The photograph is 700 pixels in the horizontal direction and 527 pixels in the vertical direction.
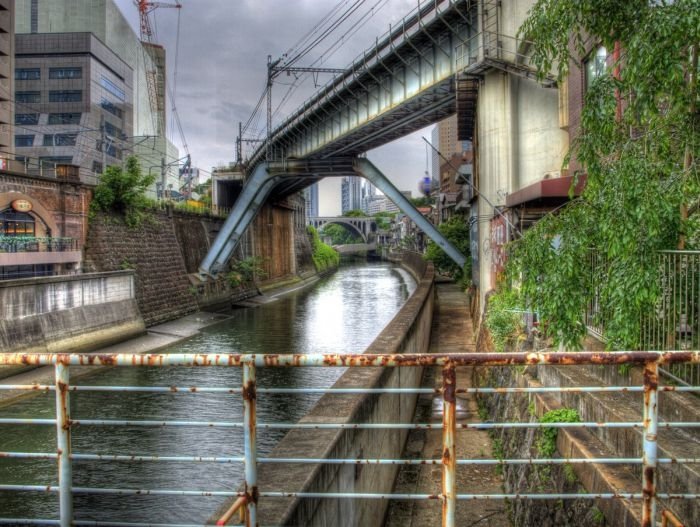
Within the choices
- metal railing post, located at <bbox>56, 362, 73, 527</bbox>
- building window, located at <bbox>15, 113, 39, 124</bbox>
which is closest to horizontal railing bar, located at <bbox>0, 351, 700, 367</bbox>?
metal railing post, located at <bbox>56, 362, 73, 527</bbox>

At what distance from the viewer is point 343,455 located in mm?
5723

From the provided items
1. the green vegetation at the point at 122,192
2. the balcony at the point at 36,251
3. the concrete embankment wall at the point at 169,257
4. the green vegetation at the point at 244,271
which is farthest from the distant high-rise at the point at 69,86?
the balcony at the point at 36,251

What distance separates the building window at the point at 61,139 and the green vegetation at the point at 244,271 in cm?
3562

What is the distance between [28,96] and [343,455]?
267 feet

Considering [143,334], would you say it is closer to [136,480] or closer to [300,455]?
[136,480]

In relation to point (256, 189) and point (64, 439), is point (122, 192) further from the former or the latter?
point (64, 439)

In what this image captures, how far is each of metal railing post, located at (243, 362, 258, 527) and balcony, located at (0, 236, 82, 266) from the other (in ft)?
71.4

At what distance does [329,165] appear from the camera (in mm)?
38812

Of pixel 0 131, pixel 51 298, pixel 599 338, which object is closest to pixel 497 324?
pixel 599 338

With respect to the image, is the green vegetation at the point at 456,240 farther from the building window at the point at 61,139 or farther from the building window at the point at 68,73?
the building window at the point at 68,73

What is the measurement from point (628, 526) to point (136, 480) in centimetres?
959

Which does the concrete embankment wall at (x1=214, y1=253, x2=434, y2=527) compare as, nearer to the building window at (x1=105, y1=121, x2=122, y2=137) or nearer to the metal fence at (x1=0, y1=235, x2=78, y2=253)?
the metal fence at (x1=0, y1=235, x2=78, y2=253)

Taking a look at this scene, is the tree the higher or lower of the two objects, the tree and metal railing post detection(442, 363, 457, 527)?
the higher

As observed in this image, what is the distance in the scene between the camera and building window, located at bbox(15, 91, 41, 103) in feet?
232
